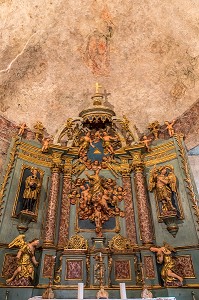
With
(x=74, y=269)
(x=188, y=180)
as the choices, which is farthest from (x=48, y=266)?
(x=188, y=180)

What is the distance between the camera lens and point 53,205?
8.09 m

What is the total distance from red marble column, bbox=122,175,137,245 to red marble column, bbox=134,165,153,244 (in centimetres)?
31

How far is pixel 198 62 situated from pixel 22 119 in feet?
22.9

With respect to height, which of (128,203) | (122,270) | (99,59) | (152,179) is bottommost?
(122,270)

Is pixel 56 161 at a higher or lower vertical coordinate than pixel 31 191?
higher

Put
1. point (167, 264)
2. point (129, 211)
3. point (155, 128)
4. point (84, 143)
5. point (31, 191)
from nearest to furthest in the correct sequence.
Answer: point (167, 264)
point (31, 191)
point (129, 211)
point (84, 143)
point (155, 128)

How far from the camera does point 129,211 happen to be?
8344mm

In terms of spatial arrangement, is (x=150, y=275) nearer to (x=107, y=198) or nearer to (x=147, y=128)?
(x=107, y=198)

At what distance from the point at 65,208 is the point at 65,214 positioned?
0.66 ft

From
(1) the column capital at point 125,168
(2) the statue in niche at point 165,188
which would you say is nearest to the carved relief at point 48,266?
(2) the statue in niche at point 165,188

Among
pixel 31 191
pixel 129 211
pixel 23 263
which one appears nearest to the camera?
pixel 23 263

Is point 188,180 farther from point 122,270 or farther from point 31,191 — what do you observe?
point 31,191

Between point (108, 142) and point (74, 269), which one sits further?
A: point (108, 142)

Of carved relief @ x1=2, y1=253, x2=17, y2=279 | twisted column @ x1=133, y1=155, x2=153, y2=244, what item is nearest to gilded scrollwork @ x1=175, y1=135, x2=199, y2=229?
twisted column @ x1=133, y1=155, x2=153, y2=244
